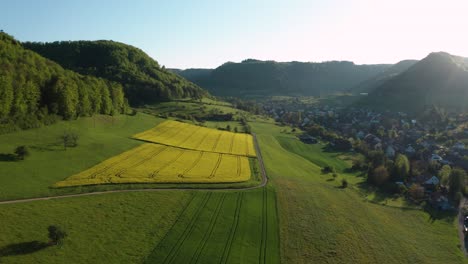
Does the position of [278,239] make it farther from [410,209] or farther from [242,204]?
[410,209]

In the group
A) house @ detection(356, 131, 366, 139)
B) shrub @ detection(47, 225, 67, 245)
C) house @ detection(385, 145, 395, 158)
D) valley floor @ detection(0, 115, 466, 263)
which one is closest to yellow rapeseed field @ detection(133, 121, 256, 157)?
valley floor @ detection(0, 115, 466, 263)

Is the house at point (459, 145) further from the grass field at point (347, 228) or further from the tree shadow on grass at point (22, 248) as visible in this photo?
the tree shadow on grass at point (22, 248)

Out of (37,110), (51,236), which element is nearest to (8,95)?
(37,110)

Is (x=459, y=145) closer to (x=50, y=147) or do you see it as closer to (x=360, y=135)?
(x=360, y=135)

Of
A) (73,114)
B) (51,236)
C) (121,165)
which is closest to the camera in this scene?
(51,236)

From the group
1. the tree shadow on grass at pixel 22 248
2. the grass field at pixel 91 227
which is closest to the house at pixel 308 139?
the grass field at pixel 91 227

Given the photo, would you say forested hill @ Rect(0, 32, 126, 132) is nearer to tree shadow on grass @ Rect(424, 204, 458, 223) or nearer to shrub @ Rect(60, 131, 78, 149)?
shrub @ Rect(60, 131, 78, 149)

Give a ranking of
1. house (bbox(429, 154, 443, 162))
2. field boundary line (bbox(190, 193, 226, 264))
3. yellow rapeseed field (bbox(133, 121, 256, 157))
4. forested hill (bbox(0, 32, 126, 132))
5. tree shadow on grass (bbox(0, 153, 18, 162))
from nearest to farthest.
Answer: field boundary line (bbox(190, 193, 226, 264)), tree shadow on grass (bbox(0, 153, 18, 162)), forested hill (bbox(0, 32, 126, 132)), yellow rapeseed field (bbox(133, 121, 256, 157)), house (bbox(429, 154, 443, 162))

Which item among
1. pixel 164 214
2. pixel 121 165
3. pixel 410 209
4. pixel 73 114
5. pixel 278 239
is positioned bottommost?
pixel 410 209
